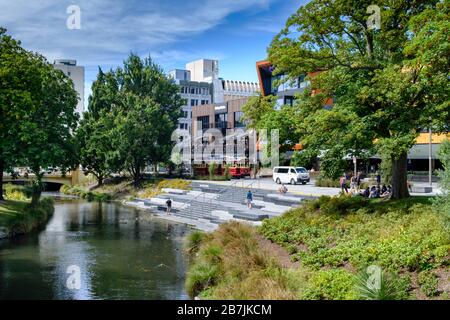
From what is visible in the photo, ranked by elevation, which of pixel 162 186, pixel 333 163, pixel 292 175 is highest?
pixel 333 163

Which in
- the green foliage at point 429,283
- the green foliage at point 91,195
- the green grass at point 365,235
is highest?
the green grass at point 365,235

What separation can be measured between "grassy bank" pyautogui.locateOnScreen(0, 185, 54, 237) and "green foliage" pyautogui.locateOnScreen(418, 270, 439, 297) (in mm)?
25194

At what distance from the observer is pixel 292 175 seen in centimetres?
4944

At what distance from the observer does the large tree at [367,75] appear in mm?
19016

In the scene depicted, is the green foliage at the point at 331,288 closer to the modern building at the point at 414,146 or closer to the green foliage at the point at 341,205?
the green foliage at the point at 341,205

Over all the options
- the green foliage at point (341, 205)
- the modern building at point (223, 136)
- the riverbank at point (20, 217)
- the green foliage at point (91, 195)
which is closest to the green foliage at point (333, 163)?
the green foliage at point (341, 205)

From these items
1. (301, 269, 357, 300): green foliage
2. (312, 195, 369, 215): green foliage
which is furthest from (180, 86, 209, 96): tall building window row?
(301, 269, 357, 300): green foliage

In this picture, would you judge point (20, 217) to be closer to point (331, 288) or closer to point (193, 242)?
point (193, 242)

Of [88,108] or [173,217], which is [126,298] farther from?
[88,108]

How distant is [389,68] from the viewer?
20359 millimetres

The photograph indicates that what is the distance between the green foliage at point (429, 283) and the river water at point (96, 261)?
8.16 m

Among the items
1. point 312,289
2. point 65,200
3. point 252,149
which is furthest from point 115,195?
point 312,289

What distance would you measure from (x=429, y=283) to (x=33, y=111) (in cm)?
2607

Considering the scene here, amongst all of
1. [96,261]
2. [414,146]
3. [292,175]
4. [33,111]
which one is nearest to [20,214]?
[33,111]
